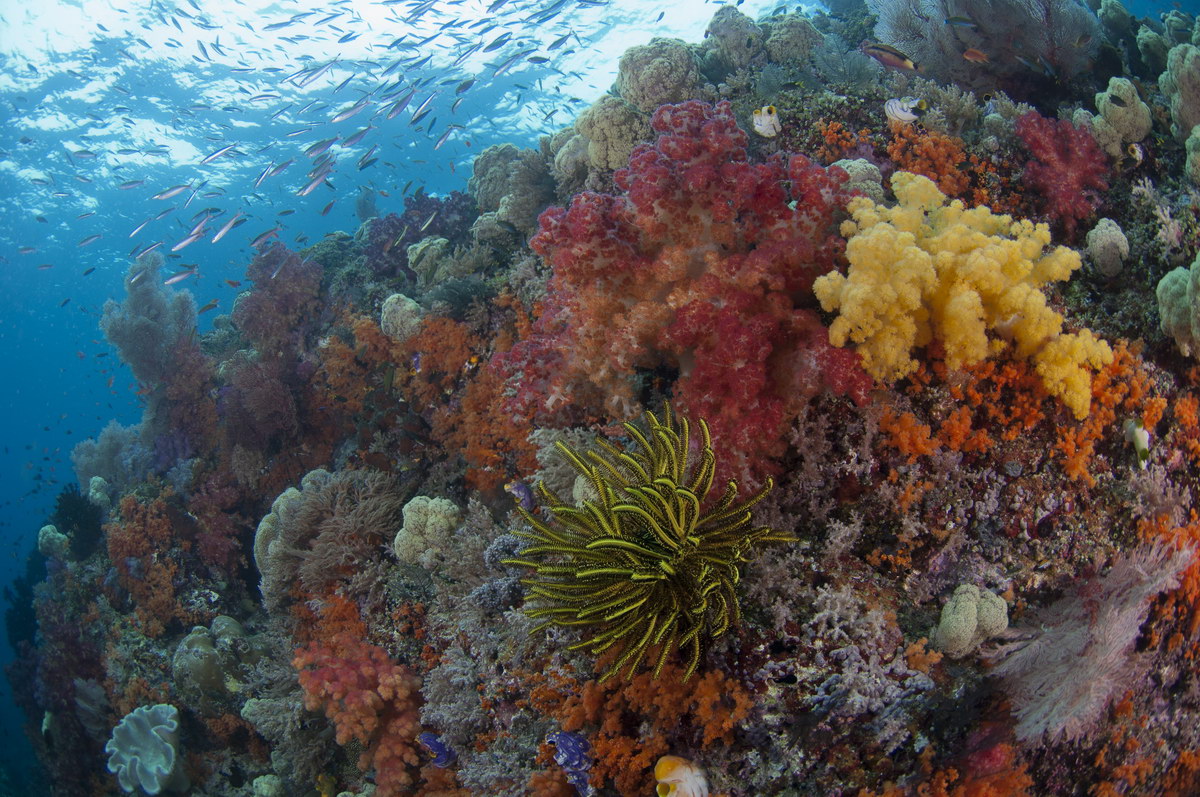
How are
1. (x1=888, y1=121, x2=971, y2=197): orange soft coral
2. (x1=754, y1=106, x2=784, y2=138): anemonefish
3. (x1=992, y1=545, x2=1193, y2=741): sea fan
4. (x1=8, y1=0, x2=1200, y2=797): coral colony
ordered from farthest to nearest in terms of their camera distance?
1. (x1=754, y1=106, x2=784, y2=138): anemonefish
2. (x1=888, y1=121, x2=971, y2=197): orange soft coral
3. (x1=992, y1=545, x2=1193, y2=741): sea fan
4. (x1=8, y1=0, x2=1200, y2=797): coral colony

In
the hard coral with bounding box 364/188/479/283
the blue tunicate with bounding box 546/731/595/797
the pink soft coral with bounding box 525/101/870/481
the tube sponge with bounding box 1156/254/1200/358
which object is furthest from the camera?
the hard coral with bounding box 364/188/479/283

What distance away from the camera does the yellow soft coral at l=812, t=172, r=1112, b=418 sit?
3.34 m

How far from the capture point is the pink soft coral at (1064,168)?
5363 millimetres

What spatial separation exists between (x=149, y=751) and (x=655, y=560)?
9620mm

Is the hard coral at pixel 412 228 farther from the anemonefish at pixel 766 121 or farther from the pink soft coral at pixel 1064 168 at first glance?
the pink soft coral at pixel 1064 168

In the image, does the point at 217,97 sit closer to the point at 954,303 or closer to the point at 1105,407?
the point at 954,303

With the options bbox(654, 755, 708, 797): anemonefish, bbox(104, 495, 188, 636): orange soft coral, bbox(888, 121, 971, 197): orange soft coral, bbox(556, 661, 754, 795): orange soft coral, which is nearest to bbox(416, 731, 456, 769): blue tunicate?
bbox(556, 661, 754, 795): orange soft coral

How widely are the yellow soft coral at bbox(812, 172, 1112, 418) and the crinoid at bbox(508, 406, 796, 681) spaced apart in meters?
1.26

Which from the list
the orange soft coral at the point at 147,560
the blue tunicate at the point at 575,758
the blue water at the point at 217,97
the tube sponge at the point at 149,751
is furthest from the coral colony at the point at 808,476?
the blue water at the point at 217,97

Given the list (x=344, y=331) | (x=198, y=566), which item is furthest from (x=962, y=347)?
(x=198, y=566)

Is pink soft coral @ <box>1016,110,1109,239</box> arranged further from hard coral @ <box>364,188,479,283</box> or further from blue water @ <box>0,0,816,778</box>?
blue water @ <box>0,0,816,778</box>

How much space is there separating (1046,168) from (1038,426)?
3.51 metres

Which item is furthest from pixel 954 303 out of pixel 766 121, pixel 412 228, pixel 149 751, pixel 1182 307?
pixel 149 751

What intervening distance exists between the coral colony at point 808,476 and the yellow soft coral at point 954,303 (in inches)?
1.0
